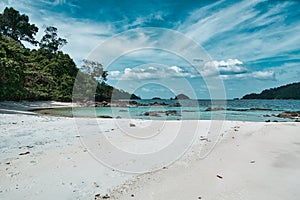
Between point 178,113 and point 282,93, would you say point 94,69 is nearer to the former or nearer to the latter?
point 178,113

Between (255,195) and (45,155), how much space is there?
4.74m

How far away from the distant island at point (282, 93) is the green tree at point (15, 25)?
92982mm

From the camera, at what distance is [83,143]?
22.1ft

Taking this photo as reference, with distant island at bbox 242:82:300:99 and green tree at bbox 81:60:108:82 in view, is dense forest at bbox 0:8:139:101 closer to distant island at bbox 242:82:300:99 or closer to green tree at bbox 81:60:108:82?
green tree at bbox 81:60:108:82

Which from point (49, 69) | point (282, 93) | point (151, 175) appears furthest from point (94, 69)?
point (282, 93)

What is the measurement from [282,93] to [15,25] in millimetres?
97233

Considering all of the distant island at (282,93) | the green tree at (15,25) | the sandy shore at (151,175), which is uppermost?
the green tree at (15,25)

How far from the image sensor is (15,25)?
47.1m

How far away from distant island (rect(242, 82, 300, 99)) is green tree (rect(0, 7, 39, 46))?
93.0m

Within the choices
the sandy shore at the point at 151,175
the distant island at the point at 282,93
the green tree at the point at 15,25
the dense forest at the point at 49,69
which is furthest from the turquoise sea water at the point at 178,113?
the distant island at the point at 282,93

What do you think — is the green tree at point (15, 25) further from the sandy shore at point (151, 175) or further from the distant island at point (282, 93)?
the distant island at point (282, 93)

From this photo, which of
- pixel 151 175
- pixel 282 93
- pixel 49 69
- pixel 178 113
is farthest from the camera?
pixel 282 93

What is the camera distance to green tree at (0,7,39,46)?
46594 mm

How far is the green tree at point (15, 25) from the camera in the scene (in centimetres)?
4659
